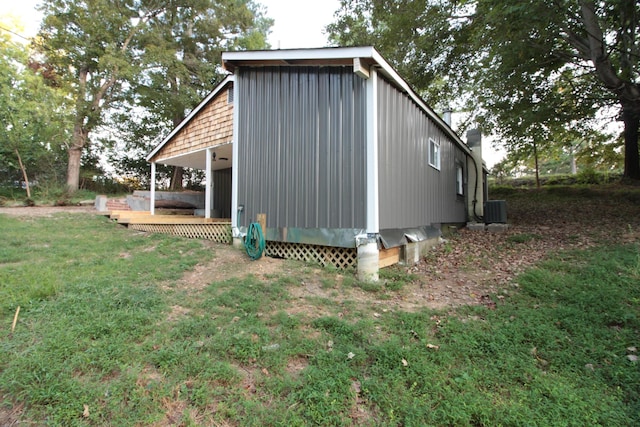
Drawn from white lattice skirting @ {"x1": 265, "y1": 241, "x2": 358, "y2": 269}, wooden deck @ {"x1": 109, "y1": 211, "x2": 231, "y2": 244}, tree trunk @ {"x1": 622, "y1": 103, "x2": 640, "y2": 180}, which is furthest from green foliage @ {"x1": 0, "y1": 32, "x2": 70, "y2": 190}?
tree trunk @ {"x1": 622, "y1": 103, "x2": 640, "y2": 180}

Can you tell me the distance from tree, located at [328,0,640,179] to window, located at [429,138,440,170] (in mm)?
2800

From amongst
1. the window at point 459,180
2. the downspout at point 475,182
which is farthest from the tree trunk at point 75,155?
the downspout at point 475,182

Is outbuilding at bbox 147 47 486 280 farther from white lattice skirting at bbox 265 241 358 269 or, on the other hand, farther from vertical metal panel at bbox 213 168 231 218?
vertical metal panel at bbox 213 168 231 218

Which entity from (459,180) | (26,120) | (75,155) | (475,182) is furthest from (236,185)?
(75,155)

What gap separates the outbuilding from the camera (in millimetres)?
4969

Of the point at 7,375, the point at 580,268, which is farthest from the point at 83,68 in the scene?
the point at 580,268

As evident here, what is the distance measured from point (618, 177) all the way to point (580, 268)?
13.8 metres

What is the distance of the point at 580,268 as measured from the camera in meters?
5.07

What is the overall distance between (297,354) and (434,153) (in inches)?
265

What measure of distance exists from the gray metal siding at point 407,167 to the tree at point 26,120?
14.7m

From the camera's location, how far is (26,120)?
12.9 metres

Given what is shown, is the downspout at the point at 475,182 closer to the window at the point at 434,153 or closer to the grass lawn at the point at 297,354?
the window at the point at 434,153

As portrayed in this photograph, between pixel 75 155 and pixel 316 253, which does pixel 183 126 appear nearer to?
pixel 316 253

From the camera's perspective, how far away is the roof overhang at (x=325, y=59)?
15.6ft
